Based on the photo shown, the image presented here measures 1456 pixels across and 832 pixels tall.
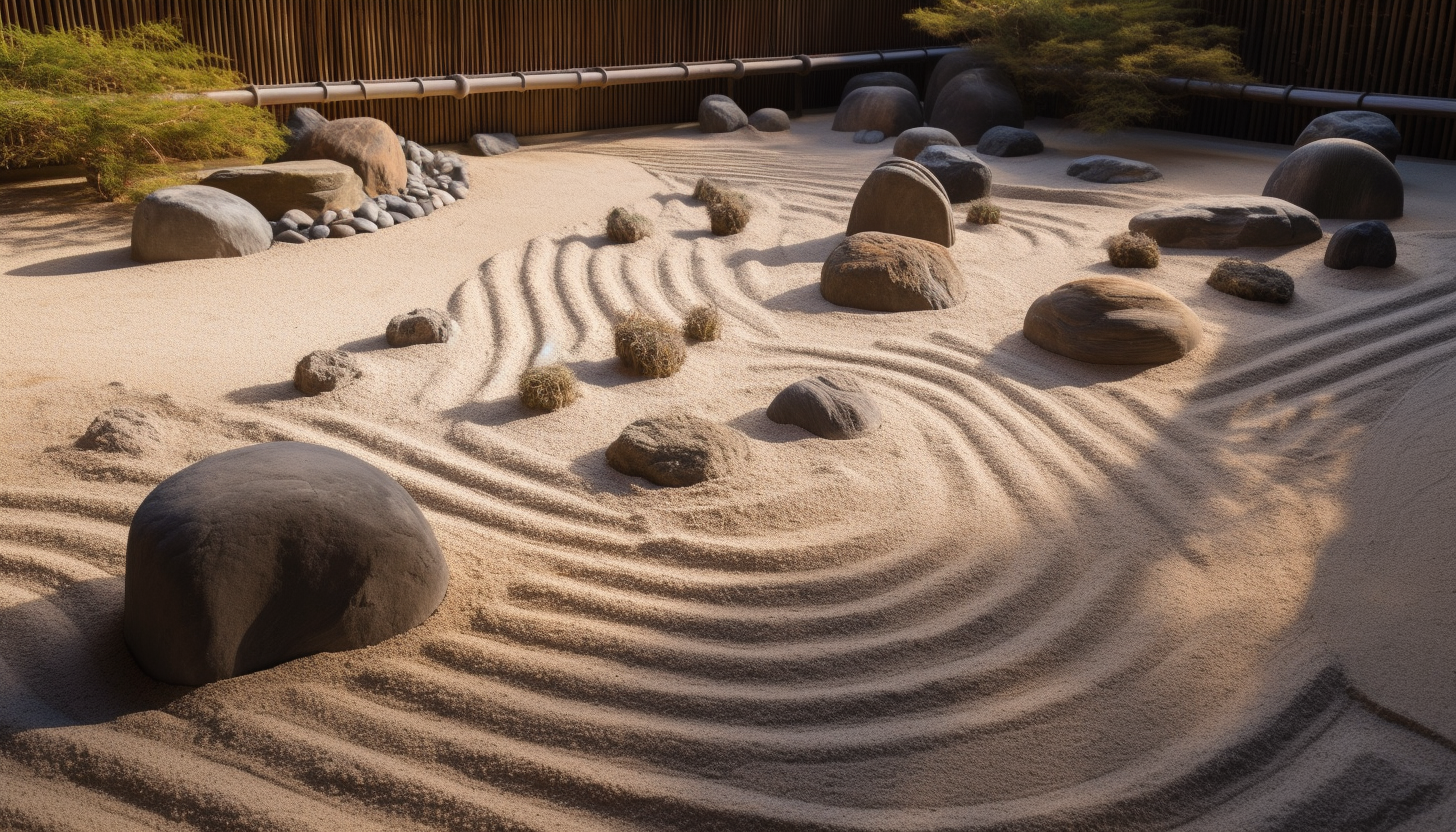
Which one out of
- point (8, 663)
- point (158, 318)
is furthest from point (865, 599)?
point (158, 318)

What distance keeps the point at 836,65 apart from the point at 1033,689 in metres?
11.4

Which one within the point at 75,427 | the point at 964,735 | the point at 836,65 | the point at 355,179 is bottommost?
the point at 964,735

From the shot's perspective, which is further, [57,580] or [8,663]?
[57,580]

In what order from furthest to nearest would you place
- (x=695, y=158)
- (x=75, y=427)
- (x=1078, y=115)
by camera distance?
1. (x=1078, y=115)
2. (x=695, y=158)
3. (x=75, y=427)

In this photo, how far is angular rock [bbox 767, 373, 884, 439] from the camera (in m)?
4.89

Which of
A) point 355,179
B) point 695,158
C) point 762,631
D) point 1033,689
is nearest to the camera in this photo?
point 1033,689

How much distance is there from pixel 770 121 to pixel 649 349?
301 inches

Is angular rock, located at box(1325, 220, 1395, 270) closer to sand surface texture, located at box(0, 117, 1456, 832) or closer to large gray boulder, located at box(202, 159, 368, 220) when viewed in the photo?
sand surface texture, located at box(0, 117, 1456, 832)

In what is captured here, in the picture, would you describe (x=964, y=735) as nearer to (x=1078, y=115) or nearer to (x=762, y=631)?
(x=762, y=631)

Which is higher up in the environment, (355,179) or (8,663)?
(355,179)

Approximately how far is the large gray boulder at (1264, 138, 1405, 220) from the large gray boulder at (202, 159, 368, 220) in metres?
7.12

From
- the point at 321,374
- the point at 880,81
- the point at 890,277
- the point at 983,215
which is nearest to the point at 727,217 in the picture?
the point at 890,277

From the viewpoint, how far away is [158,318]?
5.98 metres

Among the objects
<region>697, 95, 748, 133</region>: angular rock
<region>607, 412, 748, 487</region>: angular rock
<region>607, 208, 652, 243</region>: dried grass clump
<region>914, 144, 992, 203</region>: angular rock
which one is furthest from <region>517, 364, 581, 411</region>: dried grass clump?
<region>697, 95, 748, 133</region>: angular rock
